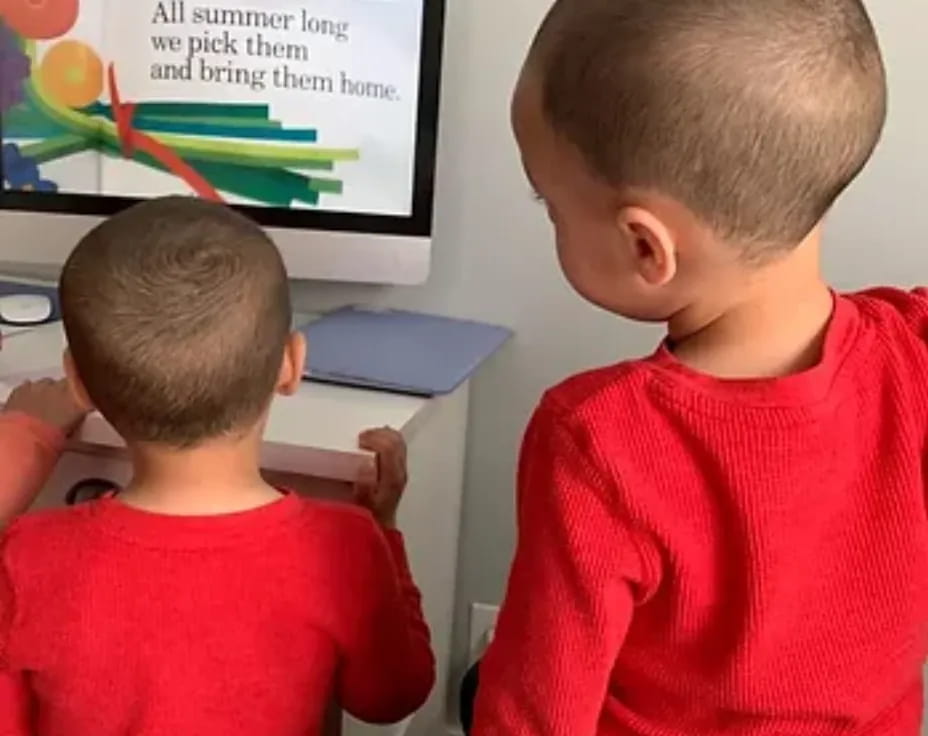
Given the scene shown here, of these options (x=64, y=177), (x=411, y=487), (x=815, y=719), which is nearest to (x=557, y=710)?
(x=815, y=719)

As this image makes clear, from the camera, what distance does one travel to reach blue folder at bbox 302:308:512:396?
1.24 meters

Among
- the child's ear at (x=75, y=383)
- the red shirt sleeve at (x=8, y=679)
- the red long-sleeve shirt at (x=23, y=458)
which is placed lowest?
the red shirt sleeve at (x=8, y=679)

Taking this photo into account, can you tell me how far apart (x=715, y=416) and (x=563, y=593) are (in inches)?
4.9

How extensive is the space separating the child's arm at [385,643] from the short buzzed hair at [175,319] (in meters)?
0.14

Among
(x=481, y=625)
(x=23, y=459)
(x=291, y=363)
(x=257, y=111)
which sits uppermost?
(x=257, y=111)

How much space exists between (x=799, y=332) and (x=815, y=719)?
0.72ft

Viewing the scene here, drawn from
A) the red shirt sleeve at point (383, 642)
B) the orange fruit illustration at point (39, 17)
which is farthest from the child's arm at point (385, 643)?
the orange fruit illustration at point (39, 17)

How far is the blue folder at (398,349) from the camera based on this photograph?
124 centimetres

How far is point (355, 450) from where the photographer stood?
3.54 ft

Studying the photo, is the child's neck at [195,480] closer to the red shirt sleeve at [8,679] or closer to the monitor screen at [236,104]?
the red shirt sleeve at [8,679]

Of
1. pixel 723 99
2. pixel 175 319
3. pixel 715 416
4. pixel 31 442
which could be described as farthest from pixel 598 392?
pixel 31 442

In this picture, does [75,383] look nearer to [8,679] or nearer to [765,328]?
[8,679]

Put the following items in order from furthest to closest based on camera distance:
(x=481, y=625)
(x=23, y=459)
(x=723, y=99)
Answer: (x=481, y=625) → (x=23, y=459) → (x=723, y=99)

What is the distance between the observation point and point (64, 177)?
1380 millimetres
